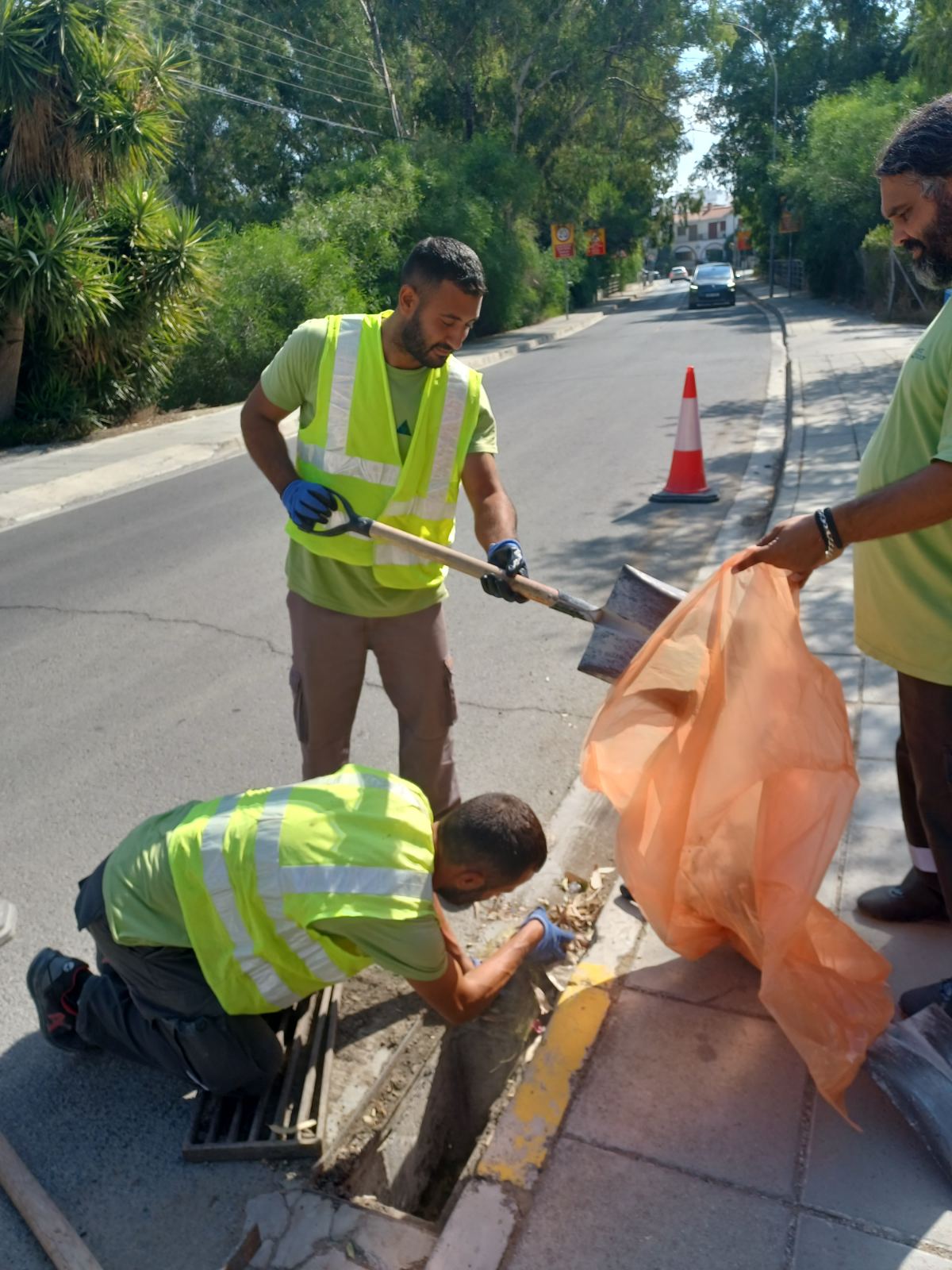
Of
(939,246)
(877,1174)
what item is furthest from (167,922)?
(939,246)

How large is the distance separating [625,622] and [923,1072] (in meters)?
1.21

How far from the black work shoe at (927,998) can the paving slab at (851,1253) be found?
0.60 meters

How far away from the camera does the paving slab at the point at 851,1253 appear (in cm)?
199

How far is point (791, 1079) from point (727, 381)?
15.0 metres

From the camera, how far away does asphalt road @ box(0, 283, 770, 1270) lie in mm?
2494

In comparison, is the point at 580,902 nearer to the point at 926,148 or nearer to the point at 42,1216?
the point at 42,1216

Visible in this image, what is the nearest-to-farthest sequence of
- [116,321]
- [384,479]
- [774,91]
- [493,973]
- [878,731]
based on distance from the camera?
[493,973] → [384,479] → [878,731] → [116,321] → [774,91]

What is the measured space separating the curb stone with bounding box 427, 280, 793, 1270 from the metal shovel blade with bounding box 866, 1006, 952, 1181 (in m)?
0.65

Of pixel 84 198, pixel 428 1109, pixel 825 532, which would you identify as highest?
pixel 84 198

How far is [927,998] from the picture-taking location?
2576mm

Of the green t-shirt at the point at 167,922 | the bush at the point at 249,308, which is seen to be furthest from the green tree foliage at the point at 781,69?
the green t-shirt at the point at 167,922

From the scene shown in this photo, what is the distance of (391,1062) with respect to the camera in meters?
2.80

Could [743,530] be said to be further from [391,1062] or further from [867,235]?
[867,235]

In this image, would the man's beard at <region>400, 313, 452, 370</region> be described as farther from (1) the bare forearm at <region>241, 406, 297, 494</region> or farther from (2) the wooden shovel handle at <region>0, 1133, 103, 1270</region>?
(2) the wooden shovel handle at <region>0, 1133, 103, 1270</region>
